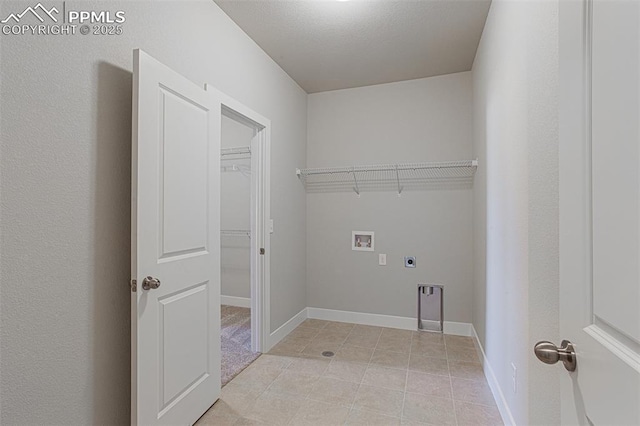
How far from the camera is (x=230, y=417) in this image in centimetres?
191

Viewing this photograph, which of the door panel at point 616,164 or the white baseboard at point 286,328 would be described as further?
the white baseboard at point 286,328

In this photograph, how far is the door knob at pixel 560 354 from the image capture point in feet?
2.30

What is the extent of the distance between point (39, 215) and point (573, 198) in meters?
1.71

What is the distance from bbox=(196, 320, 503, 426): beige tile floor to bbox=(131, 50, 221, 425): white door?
37cm

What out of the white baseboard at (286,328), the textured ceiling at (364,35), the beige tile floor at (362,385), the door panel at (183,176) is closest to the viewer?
the door panel at (183,176)

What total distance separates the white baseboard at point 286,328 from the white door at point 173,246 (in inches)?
34.8

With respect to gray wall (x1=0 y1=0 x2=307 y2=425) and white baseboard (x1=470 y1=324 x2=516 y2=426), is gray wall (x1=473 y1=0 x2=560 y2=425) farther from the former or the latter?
gray wall (x1=0 y1=0 x2=307 y2=425)

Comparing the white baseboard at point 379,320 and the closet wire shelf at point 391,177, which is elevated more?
the closet wire shelf at point 391,177

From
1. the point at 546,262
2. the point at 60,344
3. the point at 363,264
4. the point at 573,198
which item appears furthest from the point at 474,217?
the point at 60,344

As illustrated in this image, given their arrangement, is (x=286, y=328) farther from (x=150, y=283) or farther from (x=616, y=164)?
(x=616, y=164)

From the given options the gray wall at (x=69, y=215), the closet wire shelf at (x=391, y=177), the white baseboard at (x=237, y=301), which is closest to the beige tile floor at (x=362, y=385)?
the gray wall at (x=69, y=215)

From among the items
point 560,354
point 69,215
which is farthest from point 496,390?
point 69,215

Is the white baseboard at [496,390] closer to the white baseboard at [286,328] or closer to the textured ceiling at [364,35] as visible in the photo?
the white baseboard at [286,328]

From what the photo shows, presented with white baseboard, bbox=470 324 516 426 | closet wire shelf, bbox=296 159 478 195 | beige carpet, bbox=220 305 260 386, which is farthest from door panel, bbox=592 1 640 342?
closet wire shelf, bbox=296 159 478 195
